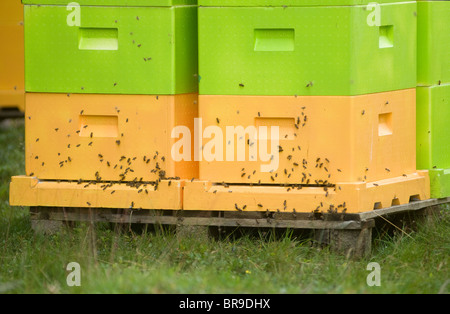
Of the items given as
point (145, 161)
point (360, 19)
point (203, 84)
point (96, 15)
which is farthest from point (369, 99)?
point (96, 15)

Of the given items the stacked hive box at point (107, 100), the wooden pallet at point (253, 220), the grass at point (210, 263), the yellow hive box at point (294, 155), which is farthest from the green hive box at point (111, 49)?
the grass at point (210, 263)

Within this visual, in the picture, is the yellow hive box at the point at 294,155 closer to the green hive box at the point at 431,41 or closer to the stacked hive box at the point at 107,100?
the stacked hive box at the point at 107,100

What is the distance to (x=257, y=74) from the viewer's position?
4426mm

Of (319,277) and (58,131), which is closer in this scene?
(319,277)

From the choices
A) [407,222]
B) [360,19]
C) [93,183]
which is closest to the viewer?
[360,19]

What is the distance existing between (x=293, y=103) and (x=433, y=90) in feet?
3.45

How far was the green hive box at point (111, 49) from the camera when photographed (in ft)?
14.7

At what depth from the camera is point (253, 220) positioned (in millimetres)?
4500

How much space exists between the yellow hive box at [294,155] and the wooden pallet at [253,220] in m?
0.06

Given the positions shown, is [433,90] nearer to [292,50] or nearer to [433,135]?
[433,135]

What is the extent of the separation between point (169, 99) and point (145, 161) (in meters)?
0.38

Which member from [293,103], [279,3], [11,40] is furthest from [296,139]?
[11,40]

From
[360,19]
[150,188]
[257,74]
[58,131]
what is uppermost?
[360,19]

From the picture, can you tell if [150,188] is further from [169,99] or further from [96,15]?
[96,15]
